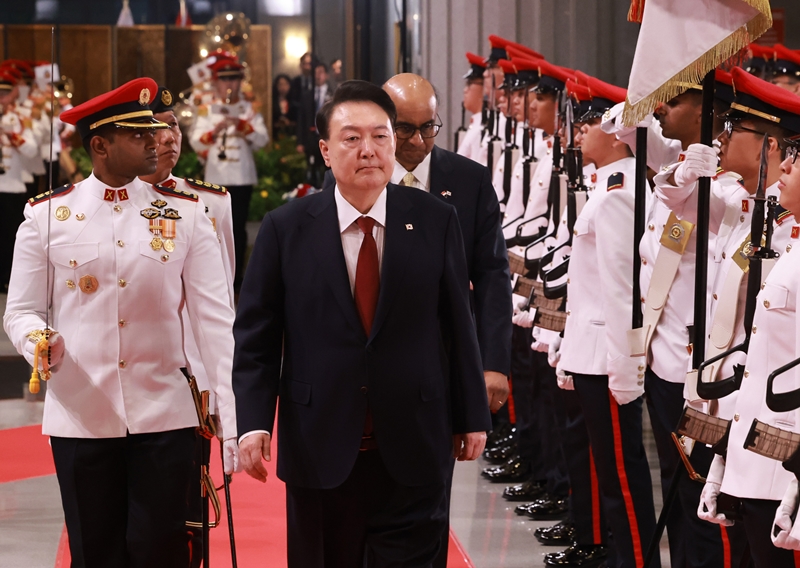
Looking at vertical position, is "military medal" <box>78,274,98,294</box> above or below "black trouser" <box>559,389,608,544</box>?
above

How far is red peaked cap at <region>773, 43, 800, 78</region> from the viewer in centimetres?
627

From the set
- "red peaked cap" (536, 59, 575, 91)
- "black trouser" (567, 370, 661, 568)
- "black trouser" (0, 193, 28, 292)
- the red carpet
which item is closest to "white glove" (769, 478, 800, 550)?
"black trouser" (567, 370, 661, 568)

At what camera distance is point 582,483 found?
459 centimetres

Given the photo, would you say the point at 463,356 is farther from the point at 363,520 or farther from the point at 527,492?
the point at 527,492

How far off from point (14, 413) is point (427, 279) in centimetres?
552

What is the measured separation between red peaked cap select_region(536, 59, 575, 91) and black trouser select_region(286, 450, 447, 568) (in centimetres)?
298

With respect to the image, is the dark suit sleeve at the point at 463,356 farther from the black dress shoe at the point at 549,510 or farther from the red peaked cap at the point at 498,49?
the red peaked cap at the point at 498,49

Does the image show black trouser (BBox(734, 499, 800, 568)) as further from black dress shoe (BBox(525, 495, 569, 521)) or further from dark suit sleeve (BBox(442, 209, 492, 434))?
black dress shoe (BBox(525, 495, 569, 521))

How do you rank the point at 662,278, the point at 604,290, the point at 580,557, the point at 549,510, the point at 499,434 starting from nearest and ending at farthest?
the point at 662,278
the point at 604,290
the point at 580,557
the point at 549,510
the point at 499,434

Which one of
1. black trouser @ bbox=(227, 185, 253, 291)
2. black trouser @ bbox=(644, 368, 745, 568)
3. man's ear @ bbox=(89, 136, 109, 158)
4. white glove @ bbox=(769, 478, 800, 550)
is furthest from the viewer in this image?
black trouser @ bbox=(227, 185, 253, 291)

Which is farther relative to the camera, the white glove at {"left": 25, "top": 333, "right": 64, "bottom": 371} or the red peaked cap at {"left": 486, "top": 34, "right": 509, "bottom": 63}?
the red peaked cap at {"left": 486, "top": 34, "right": 509, "bottom": 63}

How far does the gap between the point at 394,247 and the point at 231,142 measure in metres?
8.76

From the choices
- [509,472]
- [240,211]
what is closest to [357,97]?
[509,472]

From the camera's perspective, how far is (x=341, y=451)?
2.80 meters
